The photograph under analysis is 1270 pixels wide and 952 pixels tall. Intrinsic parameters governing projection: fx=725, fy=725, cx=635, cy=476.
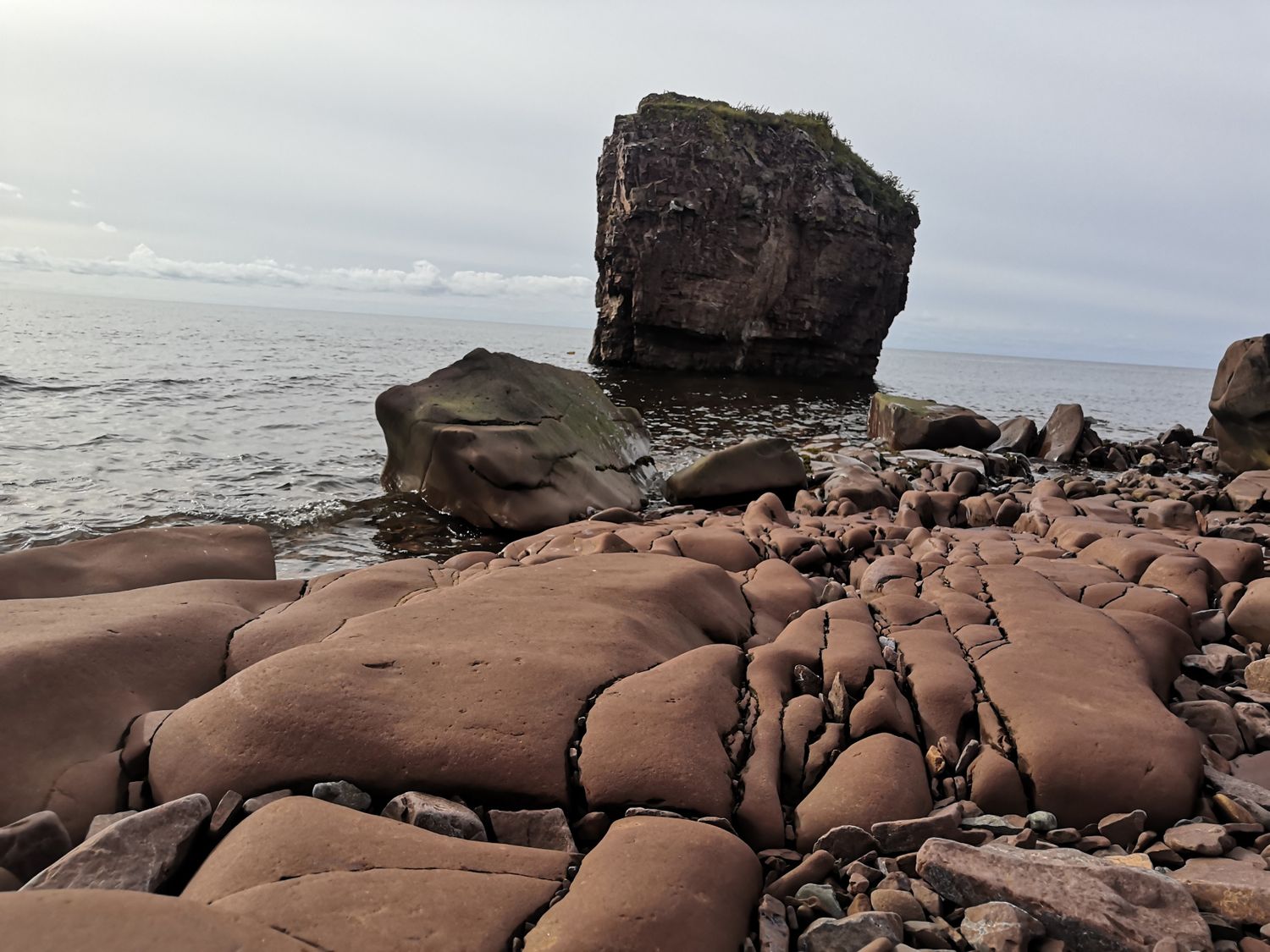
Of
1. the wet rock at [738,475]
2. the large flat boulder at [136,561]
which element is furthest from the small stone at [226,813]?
the wet rock at [738,475]

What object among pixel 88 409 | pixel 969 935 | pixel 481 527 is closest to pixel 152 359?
pixel 88 409

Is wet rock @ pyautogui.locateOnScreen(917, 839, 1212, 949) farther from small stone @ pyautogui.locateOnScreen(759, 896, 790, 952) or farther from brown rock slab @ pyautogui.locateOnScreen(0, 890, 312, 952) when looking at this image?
brown rock slab @ pyautogui.locateOnScreen(0, 890, 312, 952)

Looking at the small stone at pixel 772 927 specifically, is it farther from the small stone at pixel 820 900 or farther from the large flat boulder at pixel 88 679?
the large flat boulder at pixel 88 679

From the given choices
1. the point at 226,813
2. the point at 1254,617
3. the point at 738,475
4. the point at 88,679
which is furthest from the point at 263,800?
the point at 738,475

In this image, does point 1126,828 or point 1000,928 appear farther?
→ point 1126,828

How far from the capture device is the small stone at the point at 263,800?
301 cm

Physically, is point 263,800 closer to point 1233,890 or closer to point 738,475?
point 1233,890

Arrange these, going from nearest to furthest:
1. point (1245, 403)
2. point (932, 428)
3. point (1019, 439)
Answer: point (1245, 403), point (932, 428), point (1019, 439)

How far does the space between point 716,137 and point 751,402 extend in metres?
17.3

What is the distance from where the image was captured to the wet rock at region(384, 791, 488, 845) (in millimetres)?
2957

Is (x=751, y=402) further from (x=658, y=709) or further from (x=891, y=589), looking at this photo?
(x=658, y=709)

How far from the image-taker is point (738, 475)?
40.7 ft

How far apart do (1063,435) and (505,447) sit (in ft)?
52.4

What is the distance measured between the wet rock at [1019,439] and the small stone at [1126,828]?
A: 17.7 metres
